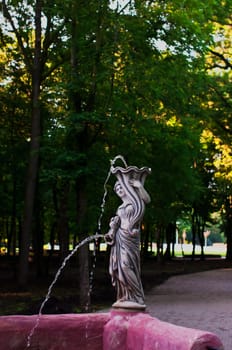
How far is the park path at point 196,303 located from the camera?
13.9 metres

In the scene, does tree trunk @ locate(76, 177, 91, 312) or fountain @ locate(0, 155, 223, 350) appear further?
tree trunk @ locate(76, 177, 91, 312)

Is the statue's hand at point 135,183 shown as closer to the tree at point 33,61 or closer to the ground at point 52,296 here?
the ground at point 52,296

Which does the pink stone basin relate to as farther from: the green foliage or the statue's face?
the green foliage

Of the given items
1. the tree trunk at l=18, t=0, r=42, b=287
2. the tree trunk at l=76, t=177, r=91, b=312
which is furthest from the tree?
the tree trunk at l=76, t=177, r=91, b=312

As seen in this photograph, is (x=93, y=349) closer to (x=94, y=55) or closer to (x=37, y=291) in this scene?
(x=94, y=55)

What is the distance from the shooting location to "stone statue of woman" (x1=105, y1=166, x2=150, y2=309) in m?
7.27

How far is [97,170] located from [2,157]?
9.11 m

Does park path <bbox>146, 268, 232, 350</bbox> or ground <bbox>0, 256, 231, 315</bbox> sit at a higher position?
ground <bbox>0, 256, 231, 315</bbox>

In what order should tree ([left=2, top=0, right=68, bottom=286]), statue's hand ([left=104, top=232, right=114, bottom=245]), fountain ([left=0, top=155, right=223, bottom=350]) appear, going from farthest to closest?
tree ([left=2, top=0, right=68, bottom=286]) → statue's hand ([left=104, top=232, right=114, bottom=245]) → fountain ([left=0, top=155, right=223, bottom=350])

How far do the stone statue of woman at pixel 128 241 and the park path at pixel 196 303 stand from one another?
428 cm

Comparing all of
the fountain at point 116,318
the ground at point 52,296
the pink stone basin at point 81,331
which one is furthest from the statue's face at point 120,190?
the ground at point 52,296

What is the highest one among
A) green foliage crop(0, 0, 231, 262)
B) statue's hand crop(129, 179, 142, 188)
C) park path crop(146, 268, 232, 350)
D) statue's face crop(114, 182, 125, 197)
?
green foliage crop(0, 0, 231, 262)

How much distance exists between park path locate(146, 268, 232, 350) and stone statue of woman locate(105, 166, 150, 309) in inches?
168

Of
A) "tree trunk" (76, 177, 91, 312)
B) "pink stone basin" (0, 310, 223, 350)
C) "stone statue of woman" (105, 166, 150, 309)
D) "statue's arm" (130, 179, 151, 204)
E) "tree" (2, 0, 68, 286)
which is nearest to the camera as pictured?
"pink stone basin" (0, 310, 223, 350)
